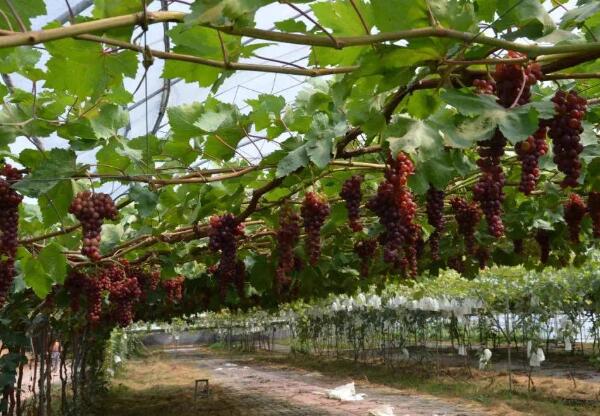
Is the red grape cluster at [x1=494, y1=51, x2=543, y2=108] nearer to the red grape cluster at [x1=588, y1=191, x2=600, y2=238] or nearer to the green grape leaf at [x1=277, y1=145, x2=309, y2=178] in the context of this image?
the green grape leaf at [x1=277, y1=145, x2=309, y2=178]

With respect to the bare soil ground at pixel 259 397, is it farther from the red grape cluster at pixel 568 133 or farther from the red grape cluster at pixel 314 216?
the red grape cluster at pixel 568 133

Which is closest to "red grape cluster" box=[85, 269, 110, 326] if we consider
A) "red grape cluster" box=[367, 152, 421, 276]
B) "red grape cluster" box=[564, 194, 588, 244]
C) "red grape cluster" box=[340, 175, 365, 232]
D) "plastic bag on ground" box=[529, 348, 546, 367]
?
"red grape cluster" box=[340, 175, 365, 232]

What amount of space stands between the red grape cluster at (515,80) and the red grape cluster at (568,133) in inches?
4.5

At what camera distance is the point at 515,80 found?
2072 millimetres

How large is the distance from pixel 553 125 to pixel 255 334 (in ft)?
138

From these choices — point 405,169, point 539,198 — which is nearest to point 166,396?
point 539,198

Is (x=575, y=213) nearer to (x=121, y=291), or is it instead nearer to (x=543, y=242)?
(x=543, y=242)

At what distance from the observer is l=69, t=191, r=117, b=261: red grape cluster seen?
9.27 feet

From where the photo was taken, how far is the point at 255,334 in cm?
4303

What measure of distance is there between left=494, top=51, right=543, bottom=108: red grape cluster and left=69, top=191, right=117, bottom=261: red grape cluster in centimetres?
181

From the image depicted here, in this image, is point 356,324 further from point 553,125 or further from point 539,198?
point 553,125

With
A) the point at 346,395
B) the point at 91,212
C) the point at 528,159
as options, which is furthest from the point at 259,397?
the point at 528,159

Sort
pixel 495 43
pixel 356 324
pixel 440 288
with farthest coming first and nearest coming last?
pixel 356 324
pixel 440 288
pixel 495 43

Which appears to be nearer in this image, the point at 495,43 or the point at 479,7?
the point at 495,43
